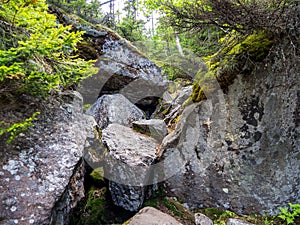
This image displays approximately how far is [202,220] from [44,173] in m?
3.29

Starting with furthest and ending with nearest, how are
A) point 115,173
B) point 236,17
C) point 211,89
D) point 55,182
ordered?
point 211,89 → point 115,173 → point 236,17 → point 55,182

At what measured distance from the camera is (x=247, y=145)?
4.75 m

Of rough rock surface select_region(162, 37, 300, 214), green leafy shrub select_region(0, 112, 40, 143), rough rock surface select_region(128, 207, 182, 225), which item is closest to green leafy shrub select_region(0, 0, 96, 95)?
green leafy shrub select_region(0, 112, 40, 143)

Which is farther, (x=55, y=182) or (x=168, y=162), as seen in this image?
(x=168, y=162)

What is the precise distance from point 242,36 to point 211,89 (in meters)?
1.49

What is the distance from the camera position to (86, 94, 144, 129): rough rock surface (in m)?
8.22

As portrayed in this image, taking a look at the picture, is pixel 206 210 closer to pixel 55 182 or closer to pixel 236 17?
pixel 55 182

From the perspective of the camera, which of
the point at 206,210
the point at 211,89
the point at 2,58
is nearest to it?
the point at 2,58

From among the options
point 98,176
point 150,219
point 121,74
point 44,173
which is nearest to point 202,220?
point 150,219

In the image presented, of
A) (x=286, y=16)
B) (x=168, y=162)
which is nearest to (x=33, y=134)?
(x=168, y=162)

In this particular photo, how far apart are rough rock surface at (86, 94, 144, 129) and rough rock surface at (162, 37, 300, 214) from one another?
3.38 metres

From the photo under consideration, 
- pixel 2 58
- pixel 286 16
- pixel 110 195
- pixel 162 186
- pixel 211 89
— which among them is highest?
pixel 286 16

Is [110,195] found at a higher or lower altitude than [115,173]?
lower

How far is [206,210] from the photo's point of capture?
15.6 feet
